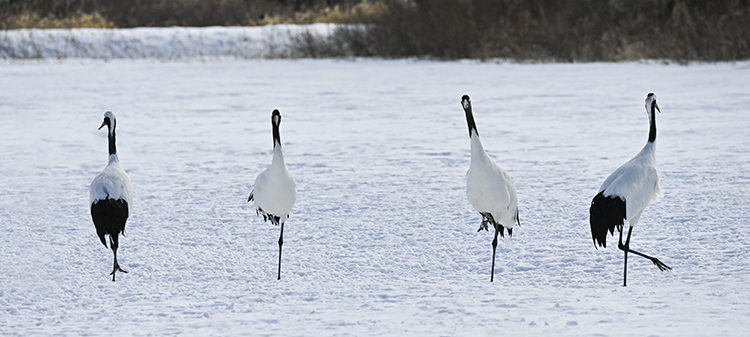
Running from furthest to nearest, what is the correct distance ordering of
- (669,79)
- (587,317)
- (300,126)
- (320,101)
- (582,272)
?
(669,79) → (320,101) → (300,126) → (582,272) → (587,317)

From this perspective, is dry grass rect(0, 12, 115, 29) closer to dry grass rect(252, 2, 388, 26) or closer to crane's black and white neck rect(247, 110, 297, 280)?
dry grass rect(252, 2, 388, 26)

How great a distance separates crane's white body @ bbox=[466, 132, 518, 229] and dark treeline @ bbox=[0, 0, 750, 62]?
495 inches

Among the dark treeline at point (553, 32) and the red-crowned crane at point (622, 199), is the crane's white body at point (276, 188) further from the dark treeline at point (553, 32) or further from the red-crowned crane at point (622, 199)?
the dark treeline at point (553, 32)

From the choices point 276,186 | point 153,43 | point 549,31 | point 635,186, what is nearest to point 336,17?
point 153,43

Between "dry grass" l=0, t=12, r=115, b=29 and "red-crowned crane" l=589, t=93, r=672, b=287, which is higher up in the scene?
"dry grass" l=0, t=12, r=115, b=29

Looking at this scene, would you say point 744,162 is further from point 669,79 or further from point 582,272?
point 669,79

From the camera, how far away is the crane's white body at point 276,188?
4.60 meters

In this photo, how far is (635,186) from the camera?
4316 millimetres

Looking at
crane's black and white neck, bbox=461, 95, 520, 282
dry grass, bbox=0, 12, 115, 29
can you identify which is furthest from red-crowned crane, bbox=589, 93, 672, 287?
dry grass, bbox=0, 12, 115, 29

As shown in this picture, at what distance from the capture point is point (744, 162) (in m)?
7.14

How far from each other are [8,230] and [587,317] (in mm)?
3743

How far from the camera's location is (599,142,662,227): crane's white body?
4.29m

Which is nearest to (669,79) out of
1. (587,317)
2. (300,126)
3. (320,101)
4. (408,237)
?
(320,101)

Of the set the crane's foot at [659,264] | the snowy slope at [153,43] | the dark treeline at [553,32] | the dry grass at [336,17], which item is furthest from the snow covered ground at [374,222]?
the dry grass at [336,17]
